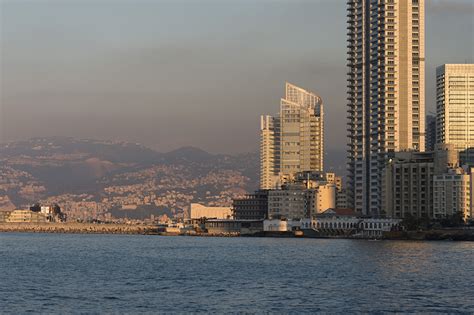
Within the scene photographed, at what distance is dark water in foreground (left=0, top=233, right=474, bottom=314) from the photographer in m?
72.8

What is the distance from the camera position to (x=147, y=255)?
472 ft

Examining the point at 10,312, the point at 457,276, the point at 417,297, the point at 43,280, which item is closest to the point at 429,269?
→ the point at 457,276

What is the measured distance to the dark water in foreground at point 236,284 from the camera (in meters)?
72.8

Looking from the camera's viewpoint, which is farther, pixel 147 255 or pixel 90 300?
pixel 147 255

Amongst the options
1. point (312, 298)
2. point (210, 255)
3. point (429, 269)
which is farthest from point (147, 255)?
point (312, 298)

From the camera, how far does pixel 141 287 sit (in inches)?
3403

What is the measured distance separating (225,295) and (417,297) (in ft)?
46.8

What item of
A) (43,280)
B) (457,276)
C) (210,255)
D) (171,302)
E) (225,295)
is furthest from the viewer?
(210,255)

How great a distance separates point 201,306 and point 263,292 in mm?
10784

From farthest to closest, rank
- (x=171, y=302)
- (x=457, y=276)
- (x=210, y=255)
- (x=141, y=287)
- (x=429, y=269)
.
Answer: (x=210, y=255), (x=429, y=269), (x=457, y=276), (x=141, y=287), (x=171, y=302)

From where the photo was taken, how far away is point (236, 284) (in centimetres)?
8981

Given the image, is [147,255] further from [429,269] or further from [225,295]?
[225,295]

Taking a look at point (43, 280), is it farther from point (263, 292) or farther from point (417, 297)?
point (417, 297)

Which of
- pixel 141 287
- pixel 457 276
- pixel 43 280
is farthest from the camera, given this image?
pixel 457 276
